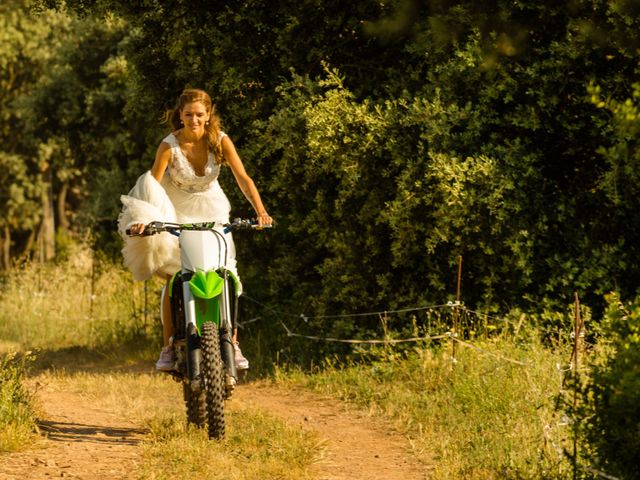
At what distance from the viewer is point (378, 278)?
986 cm

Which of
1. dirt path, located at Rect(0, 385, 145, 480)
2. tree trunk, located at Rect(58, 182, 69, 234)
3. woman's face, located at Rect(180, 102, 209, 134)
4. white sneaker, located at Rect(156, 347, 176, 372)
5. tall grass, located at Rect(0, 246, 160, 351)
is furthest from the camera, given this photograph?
tree trunk, located at Rect(58, 182, 69, 234)

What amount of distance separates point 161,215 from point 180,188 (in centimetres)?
40

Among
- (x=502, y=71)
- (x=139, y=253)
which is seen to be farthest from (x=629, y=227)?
(x=139, y=253)

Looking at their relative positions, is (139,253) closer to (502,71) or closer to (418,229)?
(418,229)

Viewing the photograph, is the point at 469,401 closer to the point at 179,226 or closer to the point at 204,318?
the point at 204,318

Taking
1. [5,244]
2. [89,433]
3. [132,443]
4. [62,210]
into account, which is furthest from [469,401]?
[62,210]

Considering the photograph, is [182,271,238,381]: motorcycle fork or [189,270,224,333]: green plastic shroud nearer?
[182,271,238,381]: motorcycle fork

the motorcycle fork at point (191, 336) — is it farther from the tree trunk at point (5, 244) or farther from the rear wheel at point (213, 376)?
the tree trunk at point (5, 244)

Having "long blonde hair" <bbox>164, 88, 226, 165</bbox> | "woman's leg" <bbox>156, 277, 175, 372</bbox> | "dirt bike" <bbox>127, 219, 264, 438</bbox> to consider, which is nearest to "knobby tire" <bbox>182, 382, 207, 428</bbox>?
"dirt bike" <bbox>127, 219, 264, 438</bbox>

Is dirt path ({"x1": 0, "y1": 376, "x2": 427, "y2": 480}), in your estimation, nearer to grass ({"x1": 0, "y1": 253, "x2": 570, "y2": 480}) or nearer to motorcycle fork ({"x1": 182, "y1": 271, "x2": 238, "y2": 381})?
grass ({"x1": 0, "y1": 253, "x2": 570, "y2": 480})

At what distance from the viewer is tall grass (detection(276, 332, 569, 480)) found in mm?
6262

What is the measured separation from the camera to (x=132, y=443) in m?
7.05

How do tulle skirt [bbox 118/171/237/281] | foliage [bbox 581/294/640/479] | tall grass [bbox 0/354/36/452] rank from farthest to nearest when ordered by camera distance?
1. tulle skirt [bbox 118/171/237/281]
2. tall grass [bbox 0/354/36/452]
3. foliage [bbox 581/294/640/479]

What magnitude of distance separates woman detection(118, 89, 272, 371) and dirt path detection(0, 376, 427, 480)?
0.90 m
